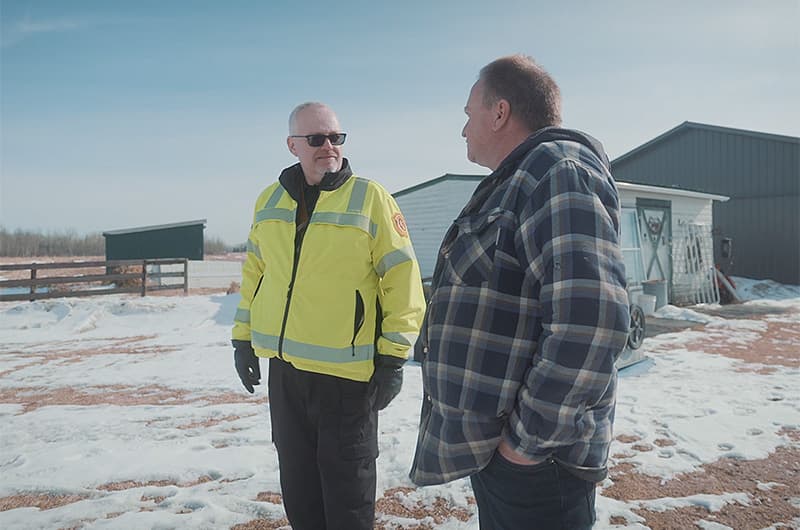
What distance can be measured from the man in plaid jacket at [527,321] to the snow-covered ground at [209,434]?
67.0 inches

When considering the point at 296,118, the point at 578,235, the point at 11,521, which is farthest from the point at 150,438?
the point at 578,235

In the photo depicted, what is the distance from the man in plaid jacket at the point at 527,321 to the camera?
1.33 metres

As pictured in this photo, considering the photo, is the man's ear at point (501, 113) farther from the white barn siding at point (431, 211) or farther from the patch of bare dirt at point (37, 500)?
the white barn siding at point (431, 211)

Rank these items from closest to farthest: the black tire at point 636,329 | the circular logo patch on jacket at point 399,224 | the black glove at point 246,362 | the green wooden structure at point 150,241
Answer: the circular logo patch on jacket at point 399,224 → the black glove at point 246,362 → the black tire at point 636,329 → the green wooden structure at point 150,241

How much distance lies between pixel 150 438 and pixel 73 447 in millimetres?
547

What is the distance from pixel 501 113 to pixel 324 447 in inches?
62.7

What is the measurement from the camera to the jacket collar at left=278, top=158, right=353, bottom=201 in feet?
8.39

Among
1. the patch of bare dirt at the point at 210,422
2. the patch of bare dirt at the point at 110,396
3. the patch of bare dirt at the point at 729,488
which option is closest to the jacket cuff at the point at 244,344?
the patch of bare dirt at the point at 210,422

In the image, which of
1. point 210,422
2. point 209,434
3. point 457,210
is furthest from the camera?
point 457,210

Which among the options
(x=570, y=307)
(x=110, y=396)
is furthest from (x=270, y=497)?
(x=110, y=396)

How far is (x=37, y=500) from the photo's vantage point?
3.23 metres

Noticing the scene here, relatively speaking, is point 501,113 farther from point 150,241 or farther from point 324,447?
point 150,241

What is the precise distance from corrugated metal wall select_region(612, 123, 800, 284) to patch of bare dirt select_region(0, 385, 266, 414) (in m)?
17.1

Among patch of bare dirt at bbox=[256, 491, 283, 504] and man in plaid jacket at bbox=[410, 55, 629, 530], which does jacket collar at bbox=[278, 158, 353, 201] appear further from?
patch of bare dirt at bbox=[256, 491, 283, 504]
